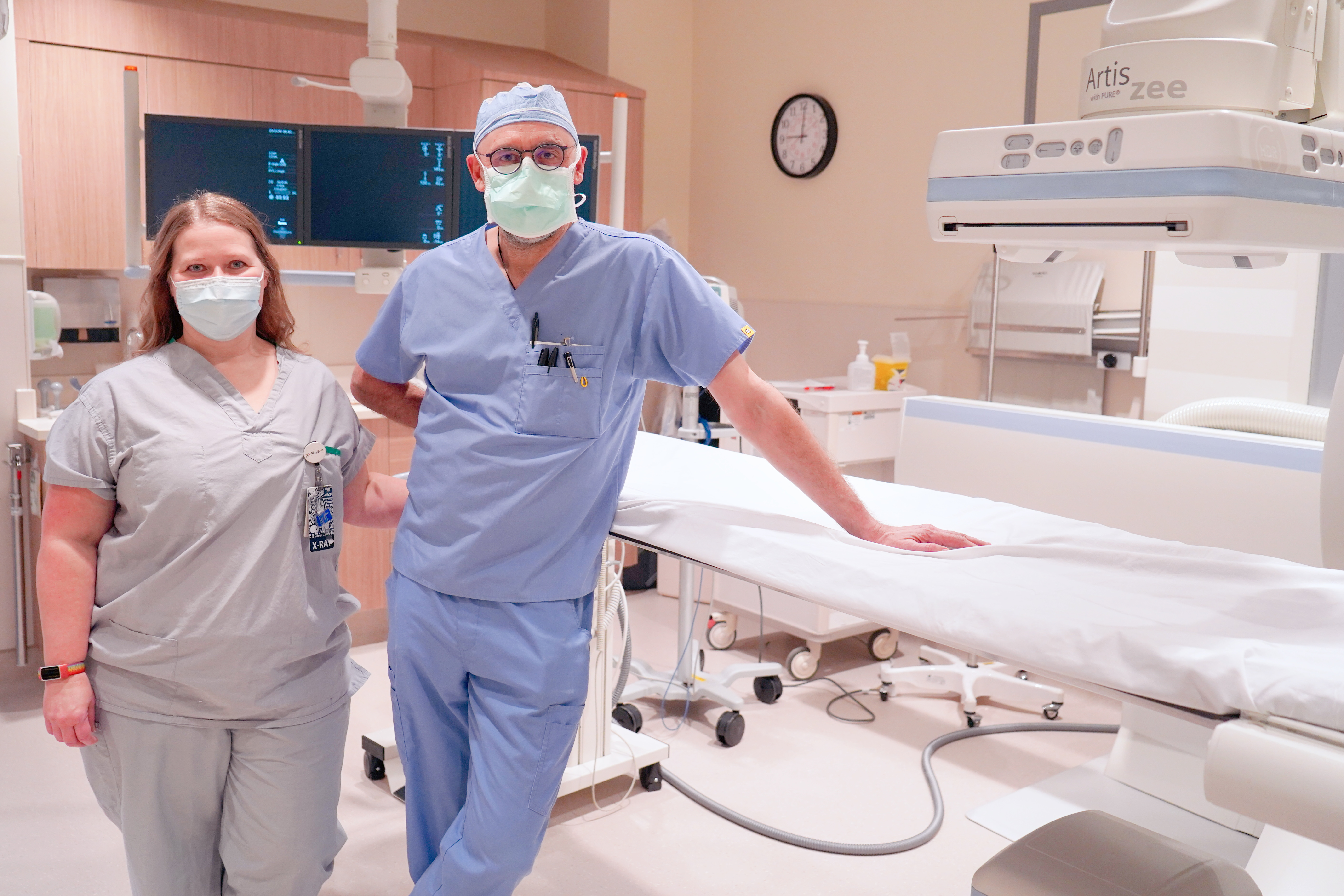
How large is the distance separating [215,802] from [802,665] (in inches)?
87.3

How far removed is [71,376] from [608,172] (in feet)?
6.99

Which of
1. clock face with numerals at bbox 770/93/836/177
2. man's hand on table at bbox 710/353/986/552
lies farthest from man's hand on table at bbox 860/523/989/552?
clock face with numerals at bbox 770/93/836/177

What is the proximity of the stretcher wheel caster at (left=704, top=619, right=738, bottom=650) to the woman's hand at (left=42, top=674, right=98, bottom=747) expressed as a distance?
2.53m

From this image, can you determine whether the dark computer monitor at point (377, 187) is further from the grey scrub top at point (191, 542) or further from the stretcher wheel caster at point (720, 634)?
the stretcher wheel caster at point (720, 634)

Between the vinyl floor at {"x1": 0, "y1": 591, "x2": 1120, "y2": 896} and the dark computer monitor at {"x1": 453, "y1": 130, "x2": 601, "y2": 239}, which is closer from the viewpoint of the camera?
the vinyl floor at {"x1": 0, "y1": 591, "x2": 1120, "y2": 896}

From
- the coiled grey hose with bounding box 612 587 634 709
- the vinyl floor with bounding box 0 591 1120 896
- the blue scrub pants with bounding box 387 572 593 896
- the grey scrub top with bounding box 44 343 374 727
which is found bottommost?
the vinyl floor with bounding box 0 591 1120 896

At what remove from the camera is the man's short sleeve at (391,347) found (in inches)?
73.9

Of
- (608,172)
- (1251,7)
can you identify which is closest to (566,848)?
(1251,7)

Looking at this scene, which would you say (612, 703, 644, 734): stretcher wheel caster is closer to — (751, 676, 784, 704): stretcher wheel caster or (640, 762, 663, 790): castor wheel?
(640, 762, 663, 790): castor wheel

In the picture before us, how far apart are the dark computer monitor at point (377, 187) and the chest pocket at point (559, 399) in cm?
156

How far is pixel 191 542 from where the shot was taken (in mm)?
1621

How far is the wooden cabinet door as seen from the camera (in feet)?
11.4

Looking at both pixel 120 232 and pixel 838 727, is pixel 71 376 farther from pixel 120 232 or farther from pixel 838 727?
pixel 838 727

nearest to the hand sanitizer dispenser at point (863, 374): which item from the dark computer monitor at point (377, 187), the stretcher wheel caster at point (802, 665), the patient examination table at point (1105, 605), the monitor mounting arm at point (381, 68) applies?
the stretcher wheel caster at point (802, 665)
